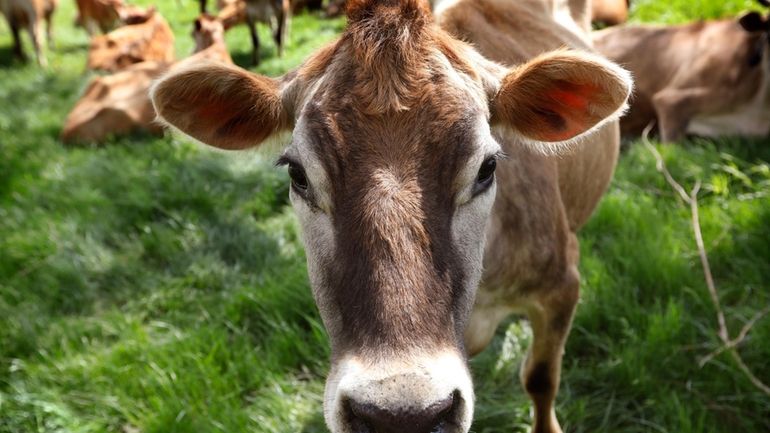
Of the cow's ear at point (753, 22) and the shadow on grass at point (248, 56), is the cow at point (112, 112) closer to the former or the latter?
the shadow on grass at point (248, 56)

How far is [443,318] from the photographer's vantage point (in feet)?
5.10

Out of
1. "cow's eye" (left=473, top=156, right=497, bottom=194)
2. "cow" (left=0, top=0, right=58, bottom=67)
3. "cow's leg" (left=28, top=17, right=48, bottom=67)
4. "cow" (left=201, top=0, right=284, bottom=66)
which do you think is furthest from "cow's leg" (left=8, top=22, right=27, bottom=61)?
"cow's eye" (left=473, top=156, right=497, bottom=194)

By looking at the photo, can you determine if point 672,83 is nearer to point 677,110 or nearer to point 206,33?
point 677,110

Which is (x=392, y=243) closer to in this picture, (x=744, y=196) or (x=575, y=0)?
(x=744, y=196)

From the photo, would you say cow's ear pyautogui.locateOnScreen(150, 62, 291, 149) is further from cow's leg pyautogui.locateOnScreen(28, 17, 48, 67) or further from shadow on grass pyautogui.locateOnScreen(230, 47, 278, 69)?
cow's leg pyautogui.locateOnScreen(28, 17, 48, 67)

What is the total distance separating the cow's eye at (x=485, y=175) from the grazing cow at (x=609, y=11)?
23.9ft

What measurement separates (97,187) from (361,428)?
445 cm

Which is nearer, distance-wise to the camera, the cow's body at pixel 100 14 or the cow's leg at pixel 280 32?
the cow's leg at pixel 280 32

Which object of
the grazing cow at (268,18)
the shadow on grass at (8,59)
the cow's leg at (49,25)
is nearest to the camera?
the grazing cow at (268,18)

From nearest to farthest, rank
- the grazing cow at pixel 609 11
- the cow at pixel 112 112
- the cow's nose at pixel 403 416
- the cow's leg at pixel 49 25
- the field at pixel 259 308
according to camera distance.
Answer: the cow's nose at pixel 403 416, the field at pixel 259 308, the cow at pixel 112 112, the grazing cow at pixel 609 11, the cow's leg at pixel 49 25

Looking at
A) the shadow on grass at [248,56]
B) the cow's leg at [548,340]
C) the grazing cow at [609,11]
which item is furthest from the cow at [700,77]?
the shadow on grass at [248,56]

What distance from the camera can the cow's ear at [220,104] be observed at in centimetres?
200

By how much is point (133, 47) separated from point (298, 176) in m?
9.11

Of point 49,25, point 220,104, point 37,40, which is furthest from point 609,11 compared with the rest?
point 49,25
